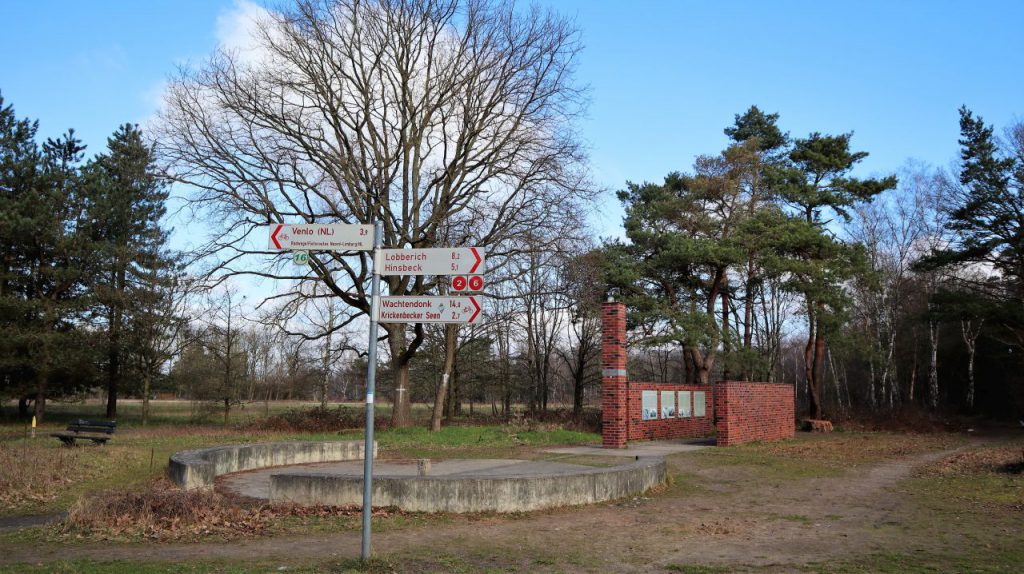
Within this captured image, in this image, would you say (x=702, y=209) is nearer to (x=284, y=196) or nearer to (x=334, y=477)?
(x=284, y=196)

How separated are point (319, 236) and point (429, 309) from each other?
1230 millimetres

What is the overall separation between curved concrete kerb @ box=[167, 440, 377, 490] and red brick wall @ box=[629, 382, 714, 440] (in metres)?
8.02

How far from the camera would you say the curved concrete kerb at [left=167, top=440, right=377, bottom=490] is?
11.3 metres

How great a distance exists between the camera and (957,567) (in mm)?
6543

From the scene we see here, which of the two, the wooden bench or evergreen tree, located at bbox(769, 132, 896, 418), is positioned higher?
evergreen tree, located at bbox(769, 132, 896, 418)

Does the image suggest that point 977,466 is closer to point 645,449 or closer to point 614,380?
point 645,449

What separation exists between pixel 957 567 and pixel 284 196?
21.4 metres

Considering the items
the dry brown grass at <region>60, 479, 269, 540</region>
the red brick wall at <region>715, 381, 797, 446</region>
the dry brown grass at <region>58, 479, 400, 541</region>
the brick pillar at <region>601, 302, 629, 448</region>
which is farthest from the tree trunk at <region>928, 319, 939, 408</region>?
the dry brown grass at <region>60, 479, 269, 540</region>

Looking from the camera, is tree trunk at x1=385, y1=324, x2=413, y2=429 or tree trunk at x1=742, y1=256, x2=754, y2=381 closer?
tree trunk at x1=385, y1=324, x2=413, y2=429

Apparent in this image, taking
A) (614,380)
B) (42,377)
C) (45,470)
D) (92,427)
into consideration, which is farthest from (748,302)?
(42,377)

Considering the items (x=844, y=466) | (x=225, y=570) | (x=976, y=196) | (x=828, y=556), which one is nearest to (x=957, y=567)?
(x=828, y=556)

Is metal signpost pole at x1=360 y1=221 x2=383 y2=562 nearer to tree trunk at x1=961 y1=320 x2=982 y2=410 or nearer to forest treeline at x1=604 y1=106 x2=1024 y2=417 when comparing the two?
forest treeline at x1=604 y1=106 x2=1024 y2=417

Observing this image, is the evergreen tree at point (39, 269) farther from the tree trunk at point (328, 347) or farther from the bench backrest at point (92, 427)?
the bench backrest at point (92, 427)

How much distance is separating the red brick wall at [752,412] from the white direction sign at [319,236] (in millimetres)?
16430
